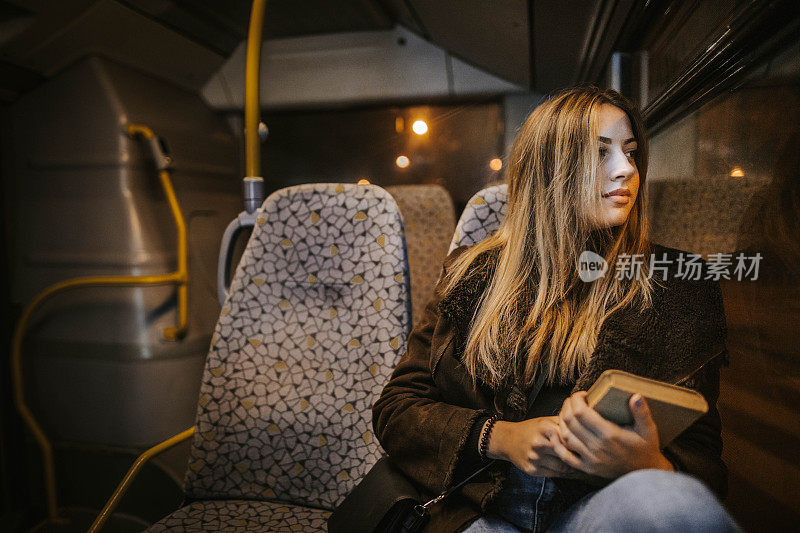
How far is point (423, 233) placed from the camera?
54.0 inches

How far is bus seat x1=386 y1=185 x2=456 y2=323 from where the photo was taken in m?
1.27

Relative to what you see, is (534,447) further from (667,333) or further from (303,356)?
(303,356)

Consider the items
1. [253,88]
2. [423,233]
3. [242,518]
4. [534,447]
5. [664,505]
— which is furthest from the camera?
[423,233]

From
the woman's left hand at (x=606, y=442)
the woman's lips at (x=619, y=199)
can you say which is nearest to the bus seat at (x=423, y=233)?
the woman's lips at (x=619, y=199)

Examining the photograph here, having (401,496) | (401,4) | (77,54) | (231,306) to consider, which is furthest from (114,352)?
(401,4)

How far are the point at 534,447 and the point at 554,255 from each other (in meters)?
0.27

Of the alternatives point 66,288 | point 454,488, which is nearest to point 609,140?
point 454,488

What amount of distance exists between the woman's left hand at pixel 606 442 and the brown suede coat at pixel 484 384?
0.32ft

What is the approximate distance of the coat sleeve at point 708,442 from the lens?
1.82 feet

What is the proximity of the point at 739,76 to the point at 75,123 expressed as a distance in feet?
4.87

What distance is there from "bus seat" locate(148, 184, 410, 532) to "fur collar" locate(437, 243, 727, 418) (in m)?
0.46

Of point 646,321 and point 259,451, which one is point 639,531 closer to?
point 646,321

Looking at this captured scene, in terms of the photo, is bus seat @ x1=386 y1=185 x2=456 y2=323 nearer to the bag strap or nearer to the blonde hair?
the blonde hair

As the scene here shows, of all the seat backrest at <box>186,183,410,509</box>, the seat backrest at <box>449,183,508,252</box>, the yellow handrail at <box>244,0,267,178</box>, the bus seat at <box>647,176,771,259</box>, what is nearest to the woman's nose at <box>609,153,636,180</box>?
the bus seat at <box>647,176,771,259</box>
